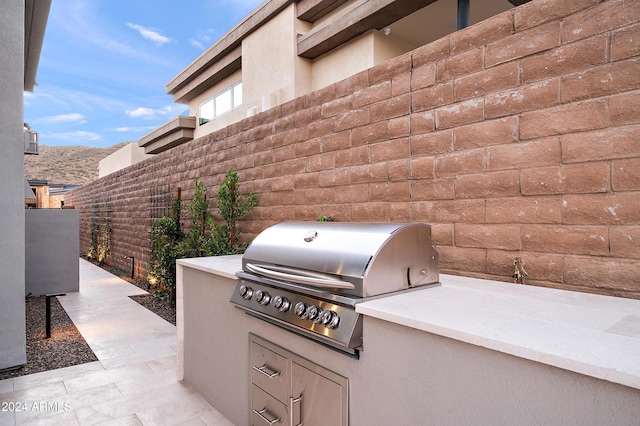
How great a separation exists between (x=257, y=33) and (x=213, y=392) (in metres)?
7.37

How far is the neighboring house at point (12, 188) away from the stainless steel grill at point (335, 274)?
271cm

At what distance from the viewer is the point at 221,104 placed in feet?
34.2

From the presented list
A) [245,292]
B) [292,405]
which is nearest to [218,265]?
[245,292]

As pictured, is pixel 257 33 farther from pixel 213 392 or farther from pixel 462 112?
pixel 213 392

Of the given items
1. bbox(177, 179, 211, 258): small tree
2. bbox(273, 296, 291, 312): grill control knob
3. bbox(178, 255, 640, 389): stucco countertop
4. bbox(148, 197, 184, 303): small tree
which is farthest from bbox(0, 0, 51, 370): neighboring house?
bbox(178, 255, 640, 389): stucco countertop

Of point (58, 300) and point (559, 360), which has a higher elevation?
point (559, 360)

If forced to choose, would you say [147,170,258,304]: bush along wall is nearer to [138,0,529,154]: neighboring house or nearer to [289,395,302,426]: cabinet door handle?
[289,395,302,426]: cabinet door handle

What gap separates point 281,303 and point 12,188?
313 cm

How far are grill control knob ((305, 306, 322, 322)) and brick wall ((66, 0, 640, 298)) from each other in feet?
3.43

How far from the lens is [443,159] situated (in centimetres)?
240

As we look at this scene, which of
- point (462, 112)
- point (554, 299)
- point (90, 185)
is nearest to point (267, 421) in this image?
point (554, 299)

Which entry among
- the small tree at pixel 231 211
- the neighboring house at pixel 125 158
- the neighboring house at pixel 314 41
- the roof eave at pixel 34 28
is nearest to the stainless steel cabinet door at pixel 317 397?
the small tree at pixel 231 211

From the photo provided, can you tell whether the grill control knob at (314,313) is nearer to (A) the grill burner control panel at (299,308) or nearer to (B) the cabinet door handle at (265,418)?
(A) the grill burner control panel at (299,308)

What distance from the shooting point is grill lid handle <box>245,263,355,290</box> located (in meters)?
1.71
